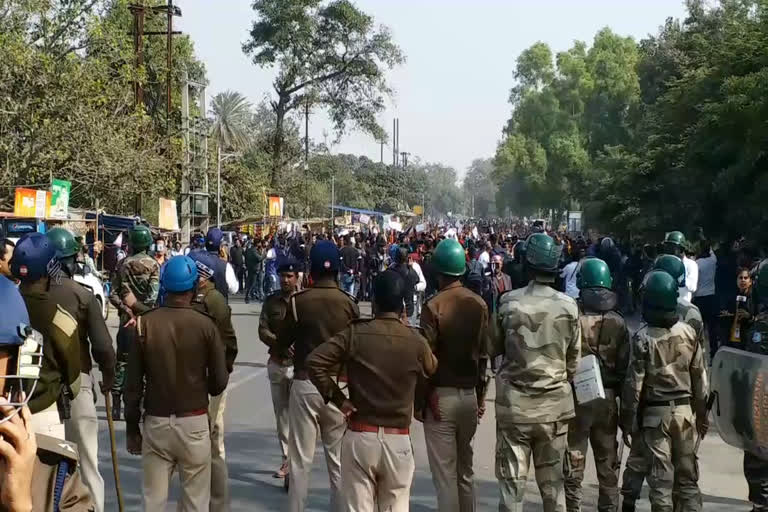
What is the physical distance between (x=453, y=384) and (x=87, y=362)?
2.31 meters

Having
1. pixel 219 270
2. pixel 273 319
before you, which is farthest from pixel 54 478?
pixel 219 270

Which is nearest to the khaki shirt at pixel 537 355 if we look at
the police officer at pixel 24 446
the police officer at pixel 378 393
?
the police officer at pixel 378 393

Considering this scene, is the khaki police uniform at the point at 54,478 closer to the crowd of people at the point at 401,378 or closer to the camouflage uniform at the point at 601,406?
the crowd of people at the point at 401,378

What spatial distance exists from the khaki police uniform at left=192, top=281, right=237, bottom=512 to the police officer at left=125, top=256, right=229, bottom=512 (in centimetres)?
67

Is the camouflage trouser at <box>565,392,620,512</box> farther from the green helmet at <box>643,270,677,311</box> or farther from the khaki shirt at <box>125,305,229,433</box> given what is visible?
the khaki shirt at <box>125,305,229,433</box>

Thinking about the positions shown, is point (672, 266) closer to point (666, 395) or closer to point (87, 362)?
point (666, 395)

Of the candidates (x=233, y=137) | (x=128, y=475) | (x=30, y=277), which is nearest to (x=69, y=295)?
(x=30, y=277)

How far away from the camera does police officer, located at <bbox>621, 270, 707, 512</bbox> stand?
621 centimetres

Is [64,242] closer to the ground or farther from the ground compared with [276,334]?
farther from the ground

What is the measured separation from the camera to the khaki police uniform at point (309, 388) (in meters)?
6.56

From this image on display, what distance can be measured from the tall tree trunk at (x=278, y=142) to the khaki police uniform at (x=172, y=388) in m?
42.7

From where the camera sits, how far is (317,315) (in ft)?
21.5

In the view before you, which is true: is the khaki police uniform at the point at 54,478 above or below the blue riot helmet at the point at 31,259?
below

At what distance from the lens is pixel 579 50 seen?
6569 centimetres
